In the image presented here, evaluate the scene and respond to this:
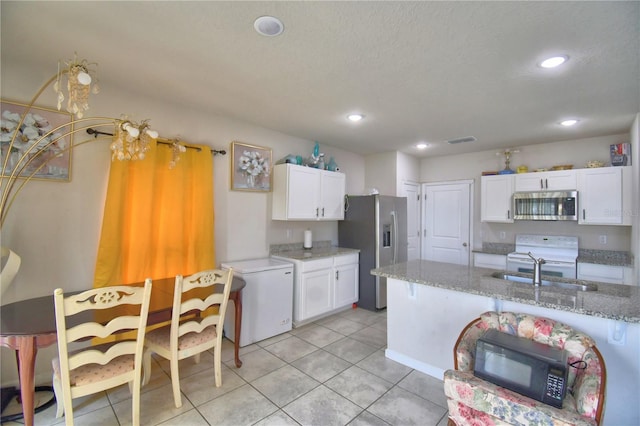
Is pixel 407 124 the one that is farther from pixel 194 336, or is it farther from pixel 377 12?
pixel 194 336

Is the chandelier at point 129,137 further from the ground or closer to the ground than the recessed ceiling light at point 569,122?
closer to the ground

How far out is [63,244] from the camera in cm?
242

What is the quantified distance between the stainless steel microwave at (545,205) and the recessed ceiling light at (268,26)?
13.6ft

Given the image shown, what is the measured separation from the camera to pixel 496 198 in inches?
179

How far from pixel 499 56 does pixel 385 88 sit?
34.4 inches

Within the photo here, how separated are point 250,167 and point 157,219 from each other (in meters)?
1.23

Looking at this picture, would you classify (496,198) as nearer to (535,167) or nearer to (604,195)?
(535,167)

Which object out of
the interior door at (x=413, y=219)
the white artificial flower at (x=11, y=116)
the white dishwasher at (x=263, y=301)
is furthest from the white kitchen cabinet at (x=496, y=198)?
the white artificial flower at (x=11, y=116)

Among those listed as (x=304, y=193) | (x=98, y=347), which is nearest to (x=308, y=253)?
(x=304, y=193)

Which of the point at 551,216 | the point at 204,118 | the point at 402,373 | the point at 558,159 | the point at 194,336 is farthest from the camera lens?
the point at 558,159

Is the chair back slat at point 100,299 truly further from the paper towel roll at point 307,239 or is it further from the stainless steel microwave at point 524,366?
the paper towel roll at point 307,239

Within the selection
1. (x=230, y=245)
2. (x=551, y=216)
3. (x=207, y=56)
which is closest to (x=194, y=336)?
(x=230, y=245)

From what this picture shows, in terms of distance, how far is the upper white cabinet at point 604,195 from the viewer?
3602 mm

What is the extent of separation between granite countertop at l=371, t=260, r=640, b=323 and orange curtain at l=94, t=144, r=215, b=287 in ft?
6.38
